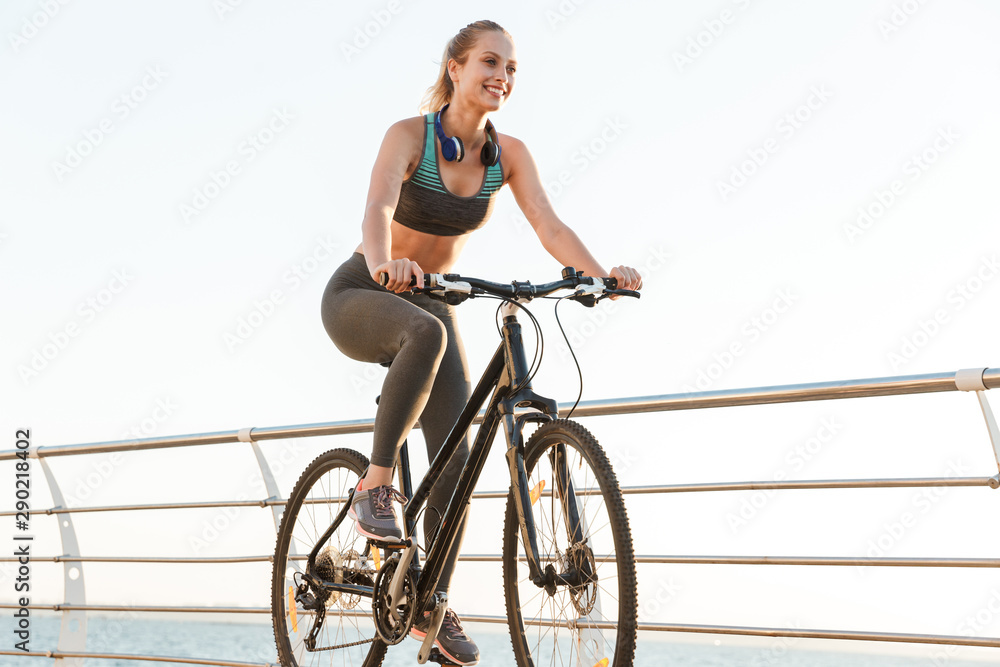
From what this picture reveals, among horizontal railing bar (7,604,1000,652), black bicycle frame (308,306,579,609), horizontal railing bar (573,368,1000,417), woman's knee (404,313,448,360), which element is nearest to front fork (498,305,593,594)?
black bicycle frame (308,306,579,609)

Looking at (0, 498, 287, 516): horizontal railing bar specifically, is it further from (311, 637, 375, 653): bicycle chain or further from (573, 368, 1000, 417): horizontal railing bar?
(573, 368, 1000, 417): horizontal railing bar

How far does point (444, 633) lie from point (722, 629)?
775mm

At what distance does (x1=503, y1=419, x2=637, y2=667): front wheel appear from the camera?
1688 millimetres

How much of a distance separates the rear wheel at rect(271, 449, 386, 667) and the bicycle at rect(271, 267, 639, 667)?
18 mm

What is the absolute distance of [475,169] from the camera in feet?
7.95

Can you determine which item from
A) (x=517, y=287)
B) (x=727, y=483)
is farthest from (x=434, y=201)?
Result: (x=727, y=483)

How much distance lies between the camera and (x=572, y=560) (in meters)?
1.82

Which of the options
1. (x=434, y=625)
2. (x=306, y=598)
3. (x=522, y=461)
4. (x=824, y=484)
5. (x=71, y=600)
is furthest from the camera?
(x=71, y=600)

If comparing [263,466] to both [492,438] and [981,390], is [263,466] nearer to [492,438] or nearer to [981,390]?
[492,438]

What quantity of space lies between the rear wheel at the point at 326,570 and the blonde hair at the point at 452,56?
37.6 inches

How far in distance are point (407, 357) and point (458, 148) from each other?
1.84 feet

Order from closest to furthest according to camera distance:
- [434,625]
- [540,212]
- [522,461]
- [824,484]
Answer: [522,461] < [434,625] < [540,212] < [824,484]

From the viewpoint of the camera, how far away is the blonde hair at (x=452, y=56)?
2385 millimetres

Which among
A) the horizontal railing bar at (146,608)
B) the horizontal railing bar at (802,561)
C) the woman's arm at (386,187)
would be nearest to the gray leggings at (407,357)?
the woman's arm at (386,187)
